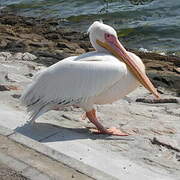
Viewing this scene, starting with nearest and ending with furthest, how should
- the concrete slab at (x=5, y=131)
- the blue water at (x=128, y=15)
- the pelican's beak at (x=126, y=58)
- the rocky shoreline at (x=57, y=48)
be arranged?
the concrete slab at (x=5, y=131)
the pelican's beak at (x=126, y=58)
the rocky shoreline at (x=57, y=48)
the blue water at (x=128, y=15)

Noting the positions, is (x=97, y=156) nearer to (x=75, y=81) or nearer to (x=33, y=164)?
(x=33, y=164)

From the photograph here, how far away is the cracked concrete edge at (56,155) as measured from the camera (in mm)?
3281

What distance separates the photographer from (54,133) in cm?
429

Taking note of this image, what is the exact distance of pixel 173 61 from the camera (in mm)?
10047

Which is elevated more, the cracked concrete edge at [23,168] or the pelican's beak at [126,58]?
the pelican's beak at [126,58]

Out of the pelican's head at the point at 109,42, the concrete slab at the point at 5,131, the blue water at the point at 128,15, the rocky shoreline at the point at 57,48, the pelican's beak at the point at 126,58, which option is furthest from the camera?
the blue water at the point at 128,15

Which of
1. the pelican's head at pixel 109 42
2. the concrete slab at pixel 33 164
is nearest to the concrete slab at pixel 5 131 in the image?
the concrete slab at pixel 33 164

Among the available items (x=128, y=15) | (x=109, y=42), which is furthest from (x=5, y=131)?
(x=128, y=15)

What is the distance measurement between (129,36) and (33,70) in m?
7.43

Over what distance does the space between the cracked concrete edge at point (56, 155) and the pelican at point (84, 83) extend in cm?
32

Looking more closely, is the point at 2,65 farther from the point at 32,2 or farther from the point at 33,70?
the point at 32,2

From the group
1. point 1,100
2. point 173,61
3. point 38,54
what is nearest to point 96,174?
point 1,100

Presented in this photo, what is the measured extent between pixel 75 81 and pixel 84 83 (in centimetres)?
9

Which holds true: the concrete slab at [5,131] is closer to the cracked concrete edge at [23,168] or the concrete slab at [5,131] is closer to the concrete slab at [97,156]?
the concrete slab at [97,156]
